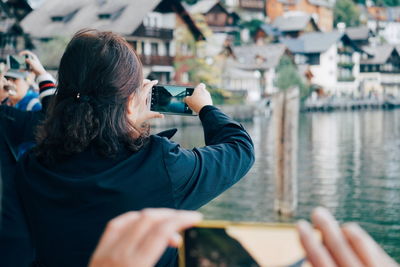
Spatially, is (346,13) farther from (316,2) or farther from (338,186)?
(338,186)

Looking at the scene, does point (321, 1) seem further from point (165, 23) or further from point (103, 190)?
point (103, 190)

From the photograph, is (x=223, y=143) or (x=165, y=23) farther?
(x=165, y=23)

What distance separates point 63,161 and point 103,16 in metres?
33.5

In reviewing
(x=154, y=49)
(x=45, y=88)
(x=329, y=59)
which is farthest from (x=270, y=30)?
(x=45, y=88)

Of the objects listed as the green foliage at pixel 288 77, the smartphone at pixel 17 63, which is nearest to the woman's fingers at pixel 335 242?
the smartphone at pixel 17 63

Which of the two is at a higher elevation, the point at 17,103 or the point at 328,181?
the point at 17,103

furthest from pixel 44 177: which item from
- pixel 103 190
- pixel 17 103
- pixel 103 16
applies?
pixel 103 16

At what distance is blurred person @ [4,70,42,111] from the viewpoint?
319 centimetres

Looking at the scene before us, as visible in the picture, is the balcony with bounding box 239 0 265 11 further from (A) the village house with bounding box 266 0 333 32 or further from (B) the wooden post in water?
(B) the wooden post in water

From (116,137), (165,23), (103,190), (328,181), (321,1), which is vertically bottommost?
(328,181)

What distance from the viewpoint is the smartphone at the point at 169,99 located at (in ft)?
6.30

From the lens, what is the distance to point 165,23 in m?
38.6

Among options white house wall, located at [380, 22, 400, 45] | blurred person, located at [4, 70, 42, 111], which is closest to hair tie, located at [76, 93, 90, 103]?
blurred person, located at [4, 70, 42, 111]

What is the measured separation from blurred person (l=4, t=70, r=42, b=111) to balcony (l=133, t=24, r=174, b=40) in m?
33.3
